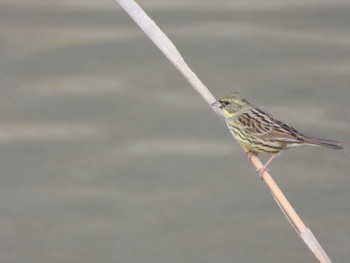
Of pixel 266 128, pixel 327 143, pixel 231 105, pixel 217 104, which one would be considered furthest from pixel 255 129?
pixel 327 143

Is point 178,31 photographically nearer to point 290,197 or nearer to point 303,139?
point 290,197

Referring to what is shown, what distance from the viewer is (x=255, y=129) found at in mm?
5961

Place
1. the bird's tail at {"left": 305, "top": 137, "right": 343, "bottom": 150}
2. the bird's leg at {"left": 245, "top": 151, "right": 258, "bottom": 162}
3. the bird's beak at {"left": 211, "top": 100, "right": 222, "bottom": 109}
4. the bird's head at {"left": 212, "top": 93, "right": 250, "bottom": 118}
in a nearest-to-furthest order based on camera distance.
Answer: the bird's beak at {"left": 211, "top": 100, "right": 222, "bottom": 109}
the bird's tail at {"left": 305, "top": 137, "right": 343, "bottom": 150}
the bird's leg at {"left": 245, "top": 151, "right": 258, "bottom": 162}
the bird's head at {"left": 212, "top": 93, "right": 250, "bottom": 118}

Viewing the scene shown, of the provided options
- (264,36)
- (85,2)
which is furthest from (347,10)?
(85,2)

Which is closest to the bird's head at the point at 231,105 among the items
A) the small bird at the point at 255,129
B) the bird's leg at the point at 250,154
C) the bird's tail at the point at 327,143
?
the small bird at the point at 255,129

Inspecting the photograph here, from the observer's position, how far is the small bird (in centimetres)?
583

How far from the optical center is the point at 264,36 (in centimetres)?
864

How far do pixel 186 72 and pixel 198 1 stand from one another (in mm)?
3777

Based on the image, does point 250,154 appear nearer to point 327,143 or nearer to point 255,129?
point 255,129

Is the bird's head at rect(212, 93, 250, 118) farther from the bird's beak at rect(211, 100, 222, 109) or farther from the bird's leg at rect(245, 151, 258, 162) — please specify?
the bird's leg at rect(245, 151, 258, 162)

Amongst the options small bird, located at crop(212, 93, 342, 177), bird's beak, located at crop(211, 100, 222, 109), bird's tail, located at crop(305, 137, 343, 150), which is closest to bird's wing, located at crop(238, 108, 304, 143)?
small bird, located at crop(212, 93, 342, 177)

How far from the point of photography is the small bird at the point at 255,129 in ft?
19.1

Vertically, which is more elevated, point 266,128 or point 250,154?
point 266,128

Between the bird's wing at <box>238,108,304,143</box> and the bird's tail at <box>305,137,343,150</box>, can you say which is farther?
the bird's wing at <box>238,108,304,143</box>
